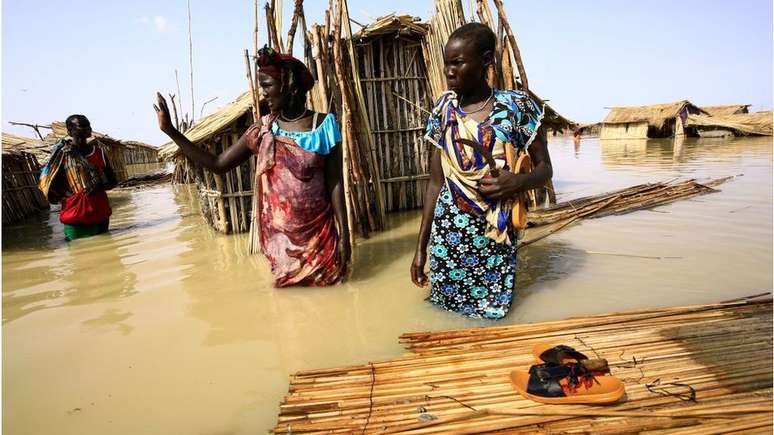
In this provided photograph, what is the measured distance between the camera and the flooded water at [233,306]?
2.01 meters

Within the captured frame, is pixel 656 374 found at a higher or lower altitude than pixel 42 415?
higher

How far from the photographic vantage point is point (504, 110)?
237 centimetres

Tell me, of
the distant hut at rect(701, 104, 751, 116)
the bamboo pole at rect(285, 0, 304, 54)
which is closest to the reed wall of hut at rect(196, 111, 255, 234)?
the bamboo pole at rect(285, 0, 304, 54)

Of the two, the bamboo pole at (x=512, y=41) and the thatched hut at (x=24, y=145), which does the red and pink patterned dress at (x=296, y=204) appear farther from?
the thatched hut at (x=24, y=145)

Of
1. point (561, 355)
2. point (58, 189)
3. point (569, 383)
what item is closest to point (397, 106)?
point (58, 189)

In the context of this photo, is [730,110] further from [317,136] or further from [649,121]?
[317,136]

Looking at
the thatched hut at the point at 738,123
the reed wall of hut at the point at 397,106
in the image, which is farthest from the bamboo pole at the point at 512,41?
the thatched hut at the point at 738,123

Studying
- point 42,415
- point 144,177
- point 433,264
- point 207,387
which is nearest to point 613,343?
point 433,264

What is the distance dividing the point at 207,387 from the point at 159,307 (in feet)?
4.46

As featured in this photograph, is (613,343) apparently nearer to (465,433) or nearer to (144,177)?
(465,433)

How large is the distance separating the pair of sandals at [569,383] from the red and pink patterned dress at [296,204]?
1877 mm

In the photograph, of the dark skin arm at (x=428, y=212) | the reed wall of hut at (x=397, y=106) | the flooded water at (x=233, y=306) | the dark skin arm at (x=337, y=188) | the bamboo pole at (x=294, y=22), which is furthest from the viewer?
the reed wall of hut at (x=397, y=106)

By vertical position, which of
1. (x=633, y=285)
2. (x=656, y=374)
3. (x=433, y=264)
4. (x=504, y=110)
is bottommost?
(x=633, y=285)

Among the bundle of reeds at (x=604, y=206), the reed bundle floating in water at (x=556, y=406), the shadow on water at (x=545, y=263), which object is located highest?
the reed bundle floating in water at (x=556, y=406)
